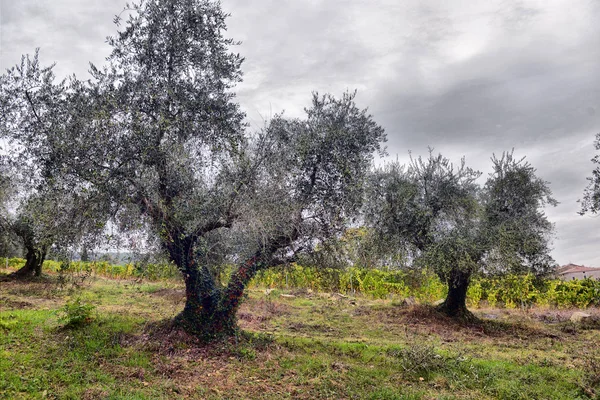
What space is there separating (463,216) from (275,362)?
12515mm

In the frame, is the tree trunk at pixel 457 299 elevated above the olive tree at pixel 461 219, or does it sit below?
below

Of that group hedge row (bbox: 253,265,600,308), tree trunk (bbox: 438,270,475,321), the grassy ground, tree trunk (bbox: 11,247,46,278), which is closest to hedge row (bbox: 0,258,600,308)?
hedge row (bbox: 253,265,600,308)

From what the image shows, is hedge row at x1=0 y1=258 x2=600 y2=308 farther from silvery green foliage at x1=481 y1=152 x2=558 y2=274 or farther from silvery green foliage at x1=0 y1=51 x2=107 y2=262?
silvery green foliage at x1=0 y1=51 x2=107 y2=262

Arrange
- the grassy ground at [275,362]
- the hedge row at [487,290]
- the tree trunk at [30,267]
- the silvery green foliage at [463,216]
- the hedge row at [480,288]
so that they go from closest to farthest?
the grassy ground at [275,362], the silvery green foliage at [463,216], the hedge row at [480,288], the hedge row at [487,290], the tree trunk at [30,267]

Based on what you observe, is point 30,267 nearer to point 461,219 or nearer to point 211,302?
point 211,302

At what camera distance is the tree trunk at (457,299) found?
20.2 m

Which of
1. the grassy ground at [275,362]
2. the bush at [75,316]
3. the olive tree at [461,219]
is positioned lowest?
the grassy ground at [275,362]

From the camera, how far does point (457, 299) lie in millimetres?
20781

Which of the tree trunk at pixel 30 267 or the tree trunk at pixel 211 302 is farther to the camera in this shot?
the tree trunk at pixel 30 267

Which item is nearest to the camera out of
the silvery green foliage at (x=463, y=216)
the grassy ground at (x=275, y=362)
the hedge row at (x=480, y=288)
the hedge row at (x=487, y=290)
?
the grassy ground at (x=275, y=362)

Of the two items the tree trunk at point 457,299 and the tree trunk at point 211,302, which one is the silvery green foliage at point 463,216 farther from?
the tree trunk at point 211,302

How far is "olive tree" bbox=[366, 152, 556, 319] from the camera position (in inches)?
712

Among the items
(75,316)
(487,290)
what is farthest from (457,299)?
(75,316)

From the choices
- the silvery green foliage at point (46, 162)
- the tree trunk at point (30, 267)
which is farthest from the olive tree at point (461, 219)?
the tree trunk at point (30, 267)
